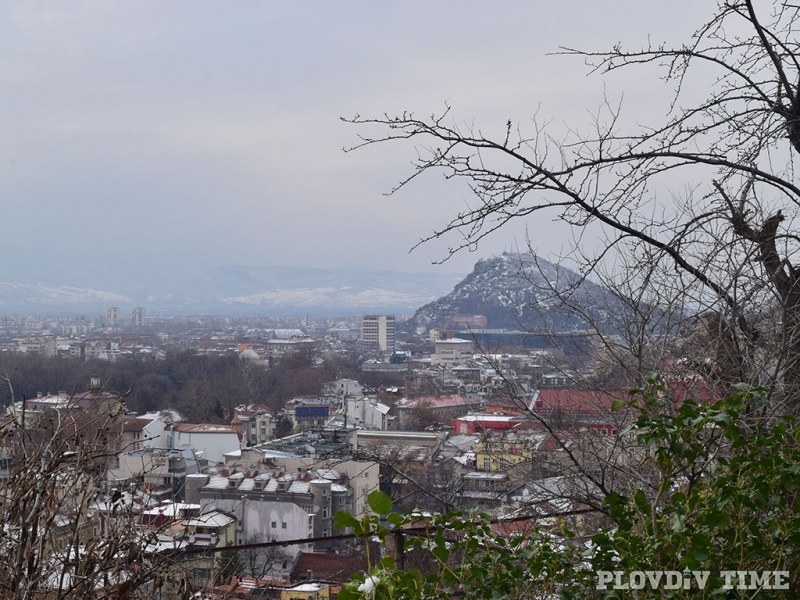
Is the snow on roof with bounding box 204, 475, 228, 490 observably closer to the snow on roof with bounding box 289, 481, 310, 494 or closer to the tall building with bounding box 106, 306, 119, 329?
the snow on roof with bounding box 289, 481, 310, 494

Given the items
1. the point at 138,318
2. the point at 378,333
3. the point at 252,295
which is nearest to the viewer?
the point at 378,333

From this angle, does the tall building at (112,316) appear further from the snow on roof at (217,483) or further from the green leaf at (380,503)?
the green leaf at (380,503)

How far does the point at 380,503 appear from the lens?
1511 mm

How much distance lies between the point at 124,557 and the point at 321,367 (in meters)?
45.5

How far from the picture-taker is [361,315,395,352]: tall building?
75.8 metres

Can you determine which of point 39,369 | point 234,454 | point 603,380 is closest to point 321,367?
point 39,369

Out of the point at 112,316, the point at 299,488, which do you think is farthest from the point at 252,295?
the point at 299,488

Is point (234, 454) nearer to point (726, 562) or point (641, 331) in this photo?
point (641, 331)

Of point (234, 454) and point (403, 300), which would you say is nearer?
point (234, 454)

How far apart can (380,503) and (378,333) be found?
254 feet

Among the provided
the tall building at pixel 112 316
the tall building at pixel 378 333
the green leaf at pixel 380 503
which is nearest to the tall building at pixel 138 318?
the tall building at pixel 112 316

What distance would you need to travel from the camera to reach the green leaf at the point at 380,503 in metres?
1.50

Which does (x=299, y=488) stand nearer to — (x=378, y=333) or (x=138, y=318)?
(x=378, y=333)

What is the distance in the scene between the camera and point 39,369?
35219 mm
